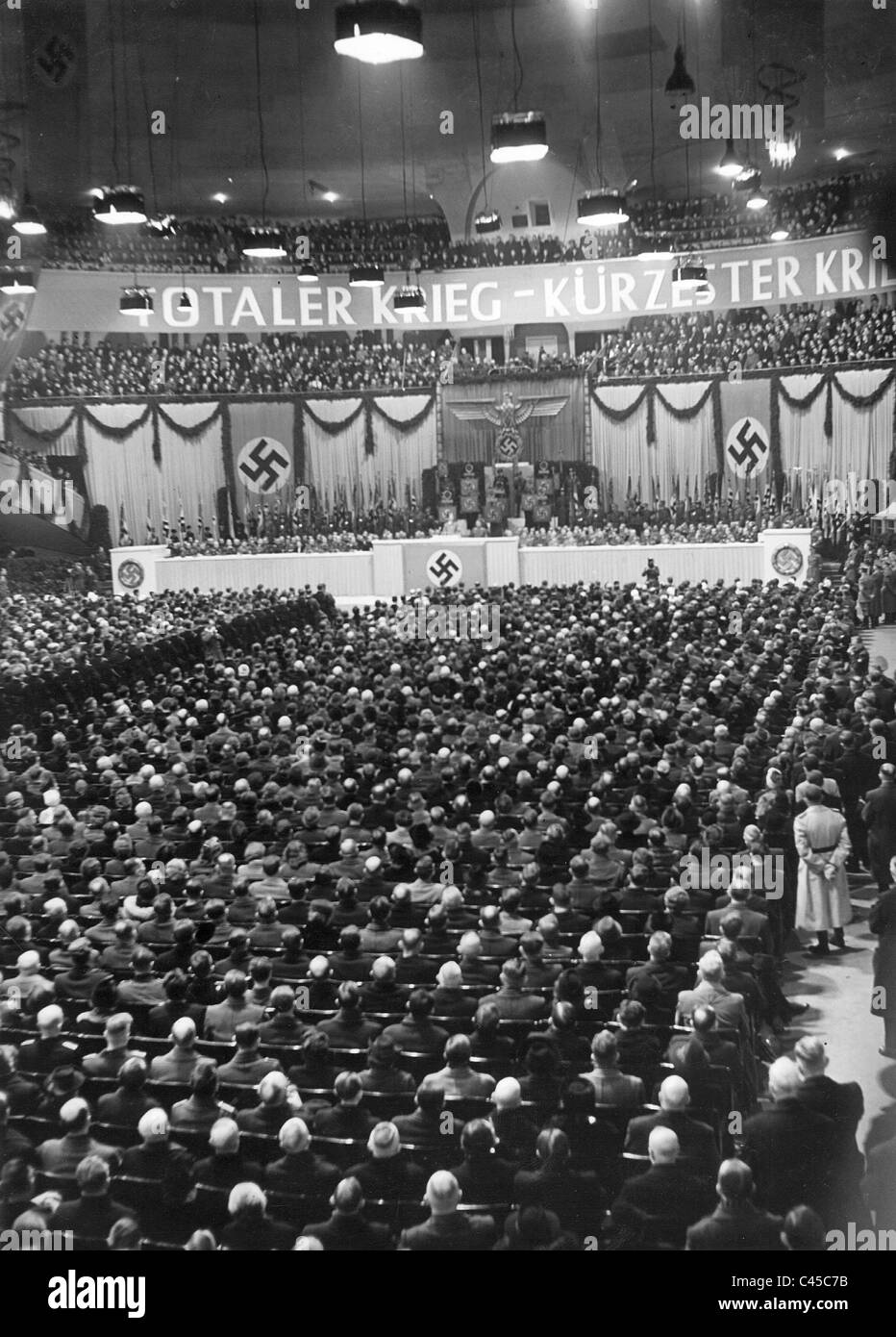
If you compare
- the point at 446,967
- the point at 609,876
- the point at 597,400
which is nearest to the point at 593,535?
the point at 597,400

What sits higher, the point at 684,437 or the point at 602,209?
the point at 602,209

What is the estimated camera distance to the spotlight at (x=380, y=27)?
372 inches

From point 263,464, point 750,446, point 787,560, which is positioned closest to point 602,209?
point 787,560

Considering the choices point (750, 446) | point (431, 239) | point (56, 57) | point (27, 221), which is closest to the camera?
point (56, 57)

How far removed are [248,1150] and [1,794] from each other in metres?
7.28

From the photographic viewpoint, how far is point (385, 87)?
2725 cm

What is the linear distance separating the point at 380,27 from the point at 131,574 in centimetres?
2014

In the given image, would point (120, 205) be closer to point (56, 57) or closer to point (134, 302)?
point (56, 57)

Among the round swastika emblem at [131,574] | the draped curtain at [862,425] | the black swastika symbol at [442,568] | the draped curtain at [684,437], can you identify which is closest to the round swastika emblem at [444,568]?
the black swastika symbol at [442,568]

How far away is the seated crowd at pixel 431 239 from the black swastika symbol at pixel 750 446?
4.64 meters

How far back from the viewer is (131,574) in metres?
28.4

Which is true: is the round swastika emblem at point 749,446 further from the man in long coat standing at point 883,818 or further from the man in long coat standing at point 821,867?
the man in long coat standing at point 883,818

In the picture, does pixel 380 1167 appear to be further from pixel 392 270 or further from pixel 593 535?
pixel 392 270

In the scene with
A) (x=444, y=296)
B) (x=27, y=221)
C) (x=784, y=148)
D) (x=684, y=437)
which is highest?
(x=784, y=148)
